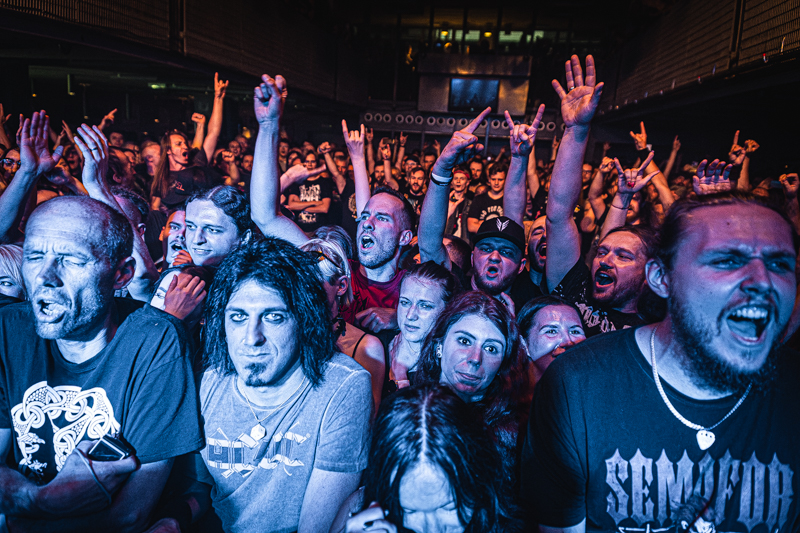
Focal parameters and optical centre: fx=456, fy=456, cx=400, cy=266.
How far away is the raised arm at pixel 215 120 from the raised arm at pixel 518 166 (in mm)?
3476

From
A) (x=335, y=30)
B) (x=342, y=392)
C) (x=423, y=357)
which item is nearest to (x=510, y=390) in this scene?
(x=423, y=357)

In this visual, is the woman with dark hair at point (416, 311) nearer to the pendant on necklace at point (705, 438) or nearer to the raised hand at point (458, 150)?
the raised hand at point (458, 150)

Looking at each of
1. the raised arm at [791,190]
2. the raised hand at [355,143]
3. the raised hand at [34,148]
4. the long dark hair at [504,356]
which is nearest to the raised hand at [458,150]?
the long dark hair at [504,356]

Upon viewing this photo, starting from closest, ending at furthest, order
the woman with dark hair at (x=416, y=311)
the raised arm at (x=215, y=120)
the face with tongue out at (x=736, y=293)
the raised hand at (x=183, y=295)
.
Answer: the face with tongue out at (x=736, y=293)
the raised hand at (x=183, y=295)
the woman with dark hair at (x=416, y=311)
the raised arm at (x=215, y=120)

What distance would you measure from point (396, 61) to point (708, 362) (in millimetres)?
12224

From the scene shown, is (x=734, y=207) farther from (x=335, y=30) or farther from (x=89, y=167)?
(x=335, y=30)

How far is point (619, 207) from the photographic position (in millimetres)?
3484

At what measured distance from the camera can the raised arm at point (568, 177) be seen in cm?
255

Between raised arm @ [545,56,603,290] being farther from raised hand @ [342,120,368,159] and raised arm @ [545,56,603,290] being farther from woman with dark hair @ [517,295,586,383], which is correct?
raised hand @ [342,120,368,159]

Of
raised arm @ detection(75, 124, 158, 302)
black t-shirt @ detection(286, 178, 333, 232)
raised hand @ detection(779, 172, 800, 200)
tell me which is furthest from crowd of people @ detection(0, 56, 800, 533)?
black t-shirt @ detection(286, 178, 333, 232)

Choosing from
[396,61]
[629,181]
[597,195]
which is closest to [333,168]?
[597,195]

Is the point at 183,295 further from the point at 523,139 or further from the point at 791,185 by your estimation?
the point at 791,185

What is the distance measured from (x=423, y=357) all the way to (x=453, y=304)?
27 cm

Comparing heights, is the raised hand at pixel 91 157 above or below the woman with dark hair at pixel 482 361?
above
